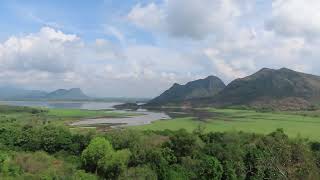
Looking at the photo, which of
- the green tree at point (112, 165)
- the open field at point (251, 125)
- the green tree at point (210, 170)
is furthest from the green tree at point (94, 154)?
the open field at point (251, 125)

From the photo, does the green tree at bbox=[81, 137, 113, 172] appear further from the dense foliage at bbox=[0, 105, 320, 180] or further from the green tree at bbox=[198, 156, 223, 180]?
the green tree at bbox=[198, 156, 223, 180]

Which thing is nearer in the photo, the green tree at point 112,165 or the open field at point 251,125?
the green tree at point 112,165

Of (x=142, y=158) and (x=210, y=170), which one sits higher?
(x=142, y=158)

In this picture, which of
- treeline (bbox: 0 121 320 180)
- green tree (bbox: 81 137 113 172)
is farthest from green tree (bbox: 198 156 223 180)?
green tree (bbox: 81 137 113 172)

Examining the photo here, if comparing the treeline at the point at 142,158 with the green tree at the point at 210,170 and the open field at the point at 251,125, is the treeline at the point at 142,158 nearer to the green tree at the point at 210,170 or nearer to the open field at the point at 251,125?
the green tree at the point at 210,170

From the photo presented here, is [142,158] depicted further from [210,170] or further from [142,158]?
[210,170]

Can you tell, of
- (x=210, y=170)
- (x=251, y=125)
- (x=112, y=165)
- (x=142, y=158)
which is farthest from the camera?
(x=251, y=125)

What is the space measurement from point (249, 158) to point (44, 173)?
24863 millimetres

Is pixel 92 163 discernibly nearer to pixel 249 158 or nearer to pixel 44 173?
pixel 44 173

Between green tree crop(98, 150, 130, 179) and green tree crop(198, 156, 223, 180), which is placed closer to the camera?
green tree crop(198, 156, 223, 180)

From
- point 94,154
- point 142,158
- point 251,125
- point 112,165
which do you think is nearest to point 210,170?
point 142,158

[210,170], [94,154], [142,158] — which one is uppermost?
[94,154]

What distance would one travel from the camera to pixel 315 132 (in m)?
84.4

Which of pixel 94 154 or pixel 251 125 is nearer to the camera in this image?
pixel 94 154
